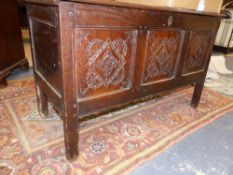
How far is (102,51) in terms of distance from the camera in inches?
36.6

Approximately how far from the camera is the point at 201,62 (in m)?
1.56

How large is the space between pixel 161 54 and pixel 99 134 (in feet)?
2.23

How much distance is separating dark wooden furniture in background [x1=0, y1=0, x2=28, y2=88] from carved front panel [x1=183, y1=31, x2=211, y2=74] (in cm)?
169

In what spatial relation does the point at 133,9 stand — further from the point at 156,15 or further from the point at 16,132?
the point at 16,132

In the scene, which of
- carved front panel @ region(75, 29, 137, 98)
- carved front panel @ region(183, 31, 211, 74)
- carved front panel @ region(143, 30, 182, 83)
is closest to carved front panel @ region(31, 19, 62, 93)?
carved front panel @ region(75, 29, 137, 98)

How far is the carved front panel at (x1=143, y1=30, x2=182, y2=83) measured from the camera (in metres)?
1.12

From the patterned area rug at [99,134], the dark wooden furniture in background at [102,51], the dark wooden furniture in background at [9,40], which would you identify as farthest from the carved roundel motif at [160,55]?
the dark wooden furniture in background at [9,40]

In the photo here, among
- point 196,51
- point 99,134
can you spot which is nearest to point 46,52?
point 99,134

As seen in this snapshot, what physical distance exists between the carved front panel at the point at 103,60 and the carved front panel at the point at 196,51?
561 mm

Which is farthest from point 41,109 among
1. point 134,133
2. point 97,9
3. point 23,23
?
point 23,23

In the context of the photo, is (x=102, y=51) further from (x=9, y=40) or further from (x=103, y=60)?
(x=9, y=40)

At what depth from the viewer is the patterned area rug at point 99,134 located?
1027mm

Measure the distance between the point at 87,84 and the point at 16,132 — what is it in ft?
2.27

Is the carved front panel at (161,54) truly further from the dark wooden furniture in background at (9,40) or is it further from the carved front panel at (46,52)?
the dark wooden furniture in background at (9,40)
